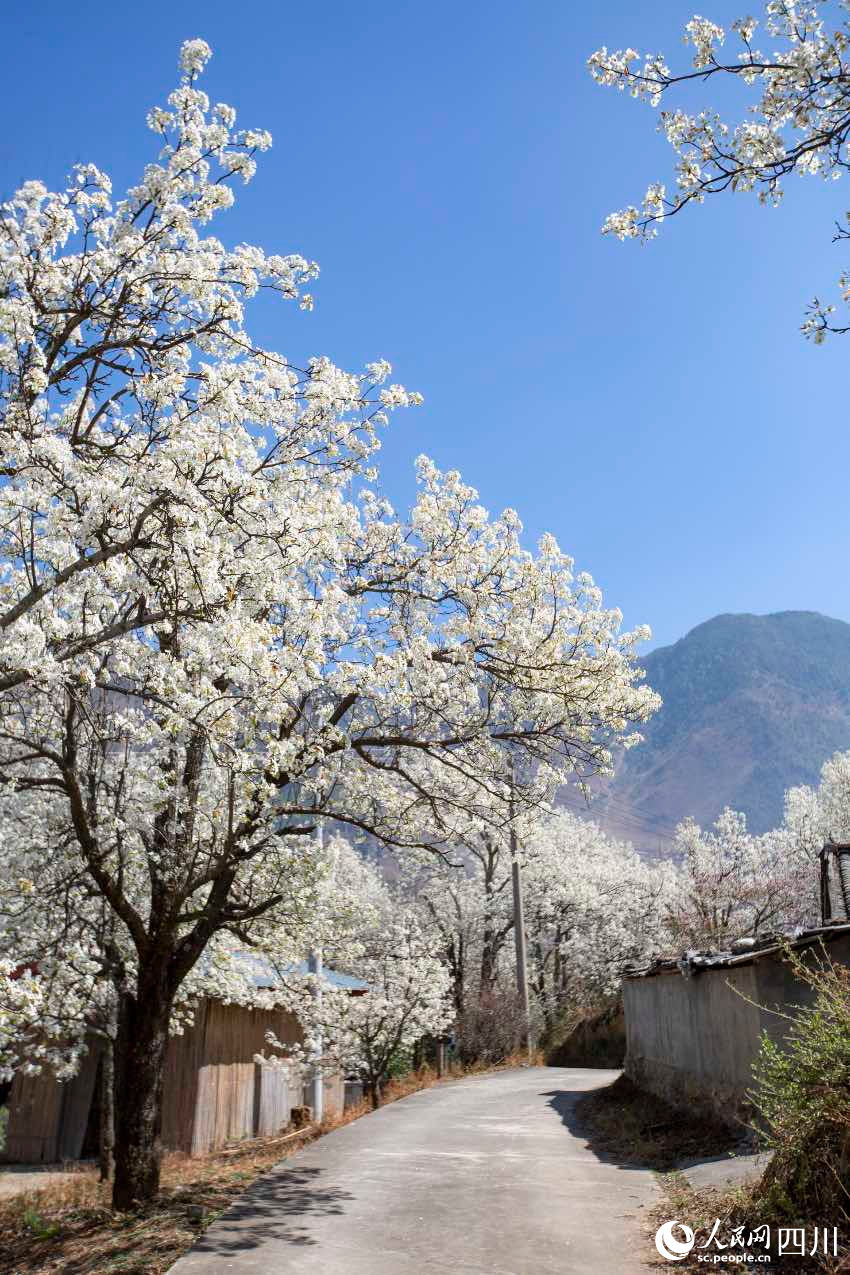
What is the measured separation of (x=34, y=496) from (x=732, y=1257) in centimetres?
660

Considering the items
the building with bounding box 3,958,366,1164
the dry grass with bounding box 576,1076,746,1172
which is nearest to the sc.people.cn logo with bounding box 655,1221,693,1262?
the dry grass with bounding box 576,1076,746,1172

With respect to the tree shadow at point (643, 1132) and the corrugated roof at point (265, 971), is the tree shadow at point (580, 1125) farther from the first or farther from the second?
the corrugated roof at point (265, 971)

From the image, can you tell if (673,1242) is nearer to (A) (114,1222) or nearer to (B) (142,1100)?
(A) (114,1222)

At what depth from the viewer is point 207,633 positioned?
736cm

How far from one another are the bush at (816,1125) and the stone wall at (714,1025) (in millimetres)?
975

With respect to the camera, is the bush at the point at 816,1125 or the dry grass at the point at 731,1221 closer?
the dry grass at the point at 731,1221

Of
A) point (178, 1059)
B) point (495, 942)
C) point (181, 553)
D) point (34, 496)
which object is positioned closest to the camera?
point (34, 496)

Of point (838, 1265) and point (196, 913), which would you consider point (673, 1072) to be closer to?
point (196, 913)

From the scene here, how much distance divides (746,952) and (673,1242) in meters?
5.55

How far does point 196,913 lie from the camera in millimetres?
9906

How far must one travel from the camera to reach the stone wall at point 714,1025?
1005 centimetres

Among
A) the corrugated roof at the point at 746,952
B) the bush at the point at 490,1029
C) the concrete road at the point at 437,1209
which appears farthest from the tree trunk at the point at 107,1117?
the bush at the point at 490,1029

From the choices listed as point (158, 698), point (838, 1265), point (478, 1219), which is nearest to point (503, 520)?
point (158, 698)

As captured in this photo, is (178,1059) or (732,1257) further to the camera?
(178,1059)
